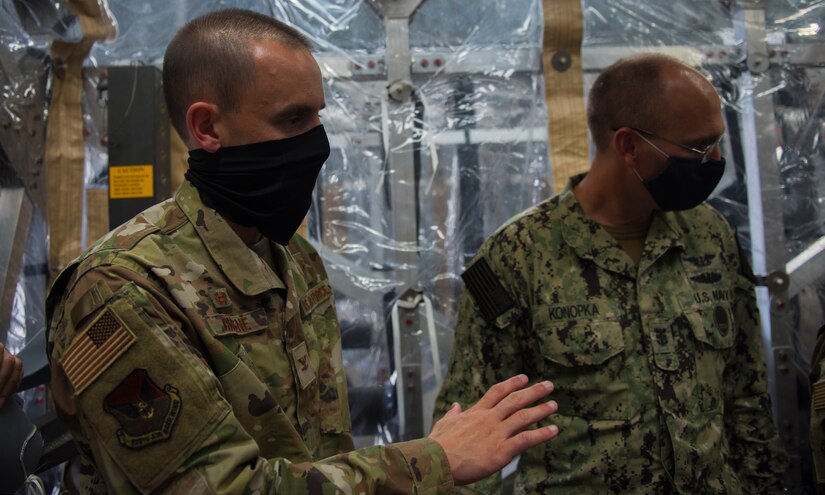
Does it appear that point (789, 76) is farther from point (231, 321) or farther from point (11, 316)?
point (11, 316)

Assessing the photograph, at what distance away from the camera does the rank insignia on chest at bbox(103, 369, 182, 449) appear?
3.00 ft

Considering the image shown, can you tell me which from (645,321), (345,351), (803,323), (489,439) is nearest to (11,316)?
(345,351)

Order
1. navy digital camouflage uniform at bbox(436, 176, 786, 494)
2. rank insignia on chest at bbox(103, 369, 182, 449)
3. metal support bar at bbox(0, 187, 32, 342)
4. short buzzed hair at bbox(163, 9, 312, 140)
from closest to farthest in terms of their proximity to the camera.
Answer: rank insignia on chest at bbox(103, 369, 182, 449) → short buzzed hair at bbox(163, 9, 312, 140) → navy digital camouflage uniform at bbox(436, 176, 786, 494) → metal support bar at bbox(0, 187, 32, 342)

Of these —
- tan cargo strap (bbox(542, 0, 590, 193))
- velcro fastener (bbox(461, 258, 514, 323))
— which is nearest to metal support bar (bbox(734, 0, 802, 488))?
tan cargo strap (bbox(542, 0, 590, 193))

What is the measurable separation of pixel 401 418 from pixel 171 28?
1.59 m

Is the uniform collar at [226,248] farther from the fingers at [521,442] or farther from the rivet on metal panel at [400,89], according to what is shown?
the rivet on metal panel at [400,89]

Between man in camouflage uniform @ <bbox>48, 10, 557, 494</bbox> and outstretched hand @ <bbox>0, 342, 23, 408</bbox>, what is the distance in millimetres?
157

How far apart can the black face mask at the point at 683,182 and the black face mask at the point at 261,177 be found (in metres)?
0.92

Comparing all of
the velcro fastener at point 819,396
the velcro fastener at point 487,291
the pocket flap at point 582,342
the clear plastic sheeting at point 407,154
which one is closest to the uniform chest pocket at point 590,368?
the pocket flap at point 582,342

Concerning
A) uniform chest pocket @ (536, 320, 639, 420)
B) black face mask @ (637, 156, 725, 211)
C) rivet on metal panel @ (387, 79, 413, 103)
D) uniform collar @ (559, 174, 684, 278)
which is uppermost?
rivet on metal panel @ (387, 79, 413, 103)

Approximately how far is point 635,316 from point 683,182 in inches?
14.5

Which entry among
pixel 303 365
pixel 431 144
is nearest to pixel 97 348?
pixel 303 365

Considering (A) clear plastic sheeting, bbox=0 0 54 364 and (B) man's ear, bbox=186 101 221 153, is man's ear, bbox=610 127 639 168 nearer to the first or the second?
(B) man's ear, bbox=186 101 221 153

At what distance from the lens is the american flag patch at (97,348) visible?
92 cm
